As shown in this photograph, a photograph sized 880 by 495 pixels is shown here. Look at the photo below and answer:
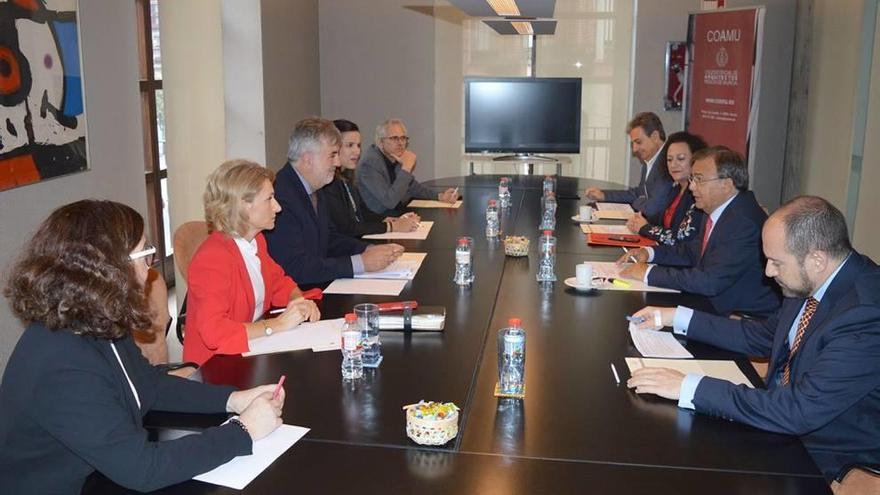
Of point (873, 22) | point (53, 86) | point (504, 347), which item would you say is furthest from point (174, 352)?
point (873, 22)

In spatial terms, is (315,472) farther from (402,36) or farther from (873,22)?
(402,36)

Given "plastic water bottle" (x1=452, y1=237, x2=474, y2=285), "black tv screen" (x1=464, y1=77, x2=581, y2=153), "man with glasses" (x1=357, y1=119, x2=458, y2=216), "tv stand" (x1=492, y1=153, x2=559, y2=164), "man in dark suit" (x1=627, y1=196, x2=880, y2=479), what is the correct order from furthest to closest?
1. "tv stand" (x1=492, y1=153, x2=559, y2=164)
2. "black tv screen" (x1=464, y1=77, x2=581, y2=153)
3. "man with glasses" (x1=357, y1=119, x2=458, y2=216)
4. "plastic water bottle" (x1=452, y1=237, x2=474, y2=285)
5. "man in dark suit" (x1=627, y1=196, x2=880, y2=479)

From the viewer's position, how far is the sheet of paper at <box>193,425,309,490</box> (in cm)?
184

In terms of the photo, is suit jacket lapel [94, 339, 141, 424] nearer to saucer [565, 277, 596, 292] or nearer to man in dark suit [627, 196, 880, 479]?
man in dark suit [627, 196, 880, 479]

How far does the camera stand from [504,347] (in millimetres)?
2418

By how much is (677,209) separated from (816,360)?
2660mm

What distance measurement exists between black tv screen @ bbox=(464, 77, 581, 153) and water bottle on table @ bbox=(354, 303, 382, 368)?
594cm

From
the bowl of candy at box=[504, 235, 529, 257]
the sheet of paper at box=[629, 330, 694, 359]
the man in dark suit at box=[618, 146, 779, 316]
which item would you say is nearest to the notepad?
the bowl of candy at box=[504, 235, 529, 257]

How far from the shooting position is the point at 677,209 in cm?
485

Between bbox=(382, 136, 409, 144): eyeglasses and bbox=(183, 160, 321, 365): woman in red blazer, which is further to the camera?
bbox=(382, 136, 409, 144): eyeglasses

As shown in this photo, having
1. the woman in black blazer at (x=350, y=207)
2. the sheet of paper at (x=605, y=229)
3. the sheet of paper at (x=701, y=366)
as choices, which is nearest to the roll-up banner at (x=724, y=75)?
the sheet of paper at (x=605, y=229)

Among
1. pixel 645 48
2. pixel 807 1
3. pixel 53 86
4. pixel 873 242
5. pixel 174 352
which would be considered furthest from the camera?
pixel 645 48

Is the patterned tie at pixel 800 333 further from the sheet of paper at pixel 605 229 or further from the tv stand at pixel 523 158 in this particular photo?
the tv stand at pixel 523 158

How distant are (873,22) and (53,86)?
214 inches
